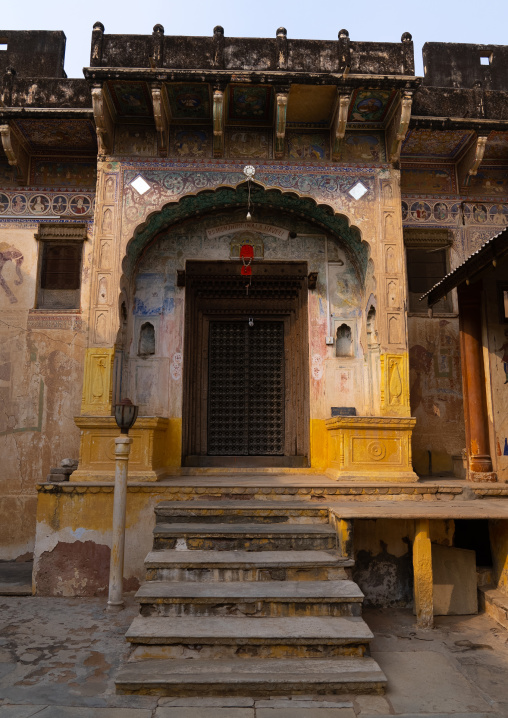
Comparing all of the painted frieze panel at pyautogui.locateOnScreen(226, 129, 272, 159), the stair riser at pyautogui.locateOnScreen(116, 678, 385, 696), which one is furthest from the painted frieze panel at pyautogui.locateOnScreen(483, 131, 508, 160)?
the stair riser at pyautogui.locateOnScreen(116, 678, 385, 696)

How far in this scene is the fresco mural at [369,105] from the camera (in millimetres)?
7796

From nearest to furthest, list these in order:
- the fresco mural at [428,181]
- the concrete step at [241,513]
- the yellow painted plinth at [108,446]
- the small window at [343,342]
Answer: the concrete step at [241,513] < the yellow painted plinth at [108,446] < the small window at [343,342] < the fresco mural at [428,181]

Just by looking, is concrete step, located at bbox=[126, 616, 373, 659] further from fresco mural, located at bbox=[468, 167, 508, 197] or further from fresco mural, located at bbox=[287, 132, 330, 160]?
fresco mural, located at bbox=[468, 167, 508, 197]

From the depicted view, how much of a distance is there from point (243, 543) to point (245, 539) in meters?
0.05

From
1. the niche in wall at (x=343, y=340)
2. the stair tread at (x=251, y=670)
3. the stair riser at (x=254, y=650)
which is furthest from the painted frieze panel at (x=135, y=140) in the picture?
the stair tread at (x=251, y=670)

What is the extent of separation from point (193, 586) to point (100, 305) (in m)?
4.28

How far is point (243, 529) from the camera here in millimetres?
5855

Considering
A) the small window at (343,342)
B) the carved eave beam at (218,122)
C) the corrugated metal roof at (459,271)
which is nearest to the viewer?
the corrugated metal roof at (459,271)

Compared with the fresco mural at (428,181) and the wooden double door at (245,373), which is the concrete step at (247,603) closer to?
the wooden double door at (245,373)

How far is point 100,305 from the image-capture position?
779 centimetres

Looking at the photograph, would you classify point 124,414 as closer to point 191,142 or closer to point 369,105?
point 191,142

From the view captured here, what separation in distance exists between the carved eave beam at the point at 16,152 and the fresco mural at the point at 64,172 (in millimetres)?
162

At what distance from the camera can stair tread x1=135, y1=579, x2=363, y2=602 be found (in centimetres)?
484

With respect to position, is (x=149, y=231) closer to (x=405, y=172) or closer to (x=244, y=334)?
(x=244, y=334)
